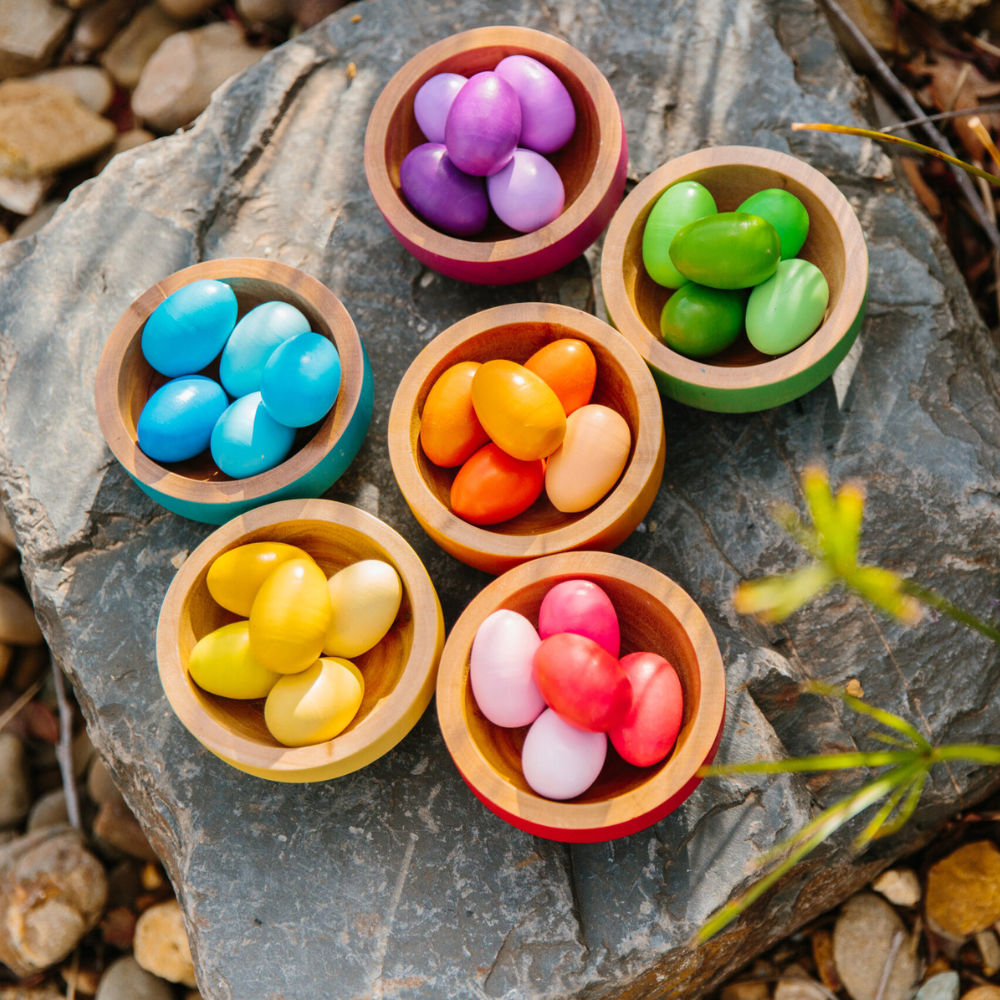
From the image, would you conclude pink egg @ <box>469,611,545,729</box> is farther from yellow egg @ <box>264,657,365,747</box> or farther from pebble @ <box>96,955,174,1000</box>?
pebble @ <box>96,955,174,1000</box>

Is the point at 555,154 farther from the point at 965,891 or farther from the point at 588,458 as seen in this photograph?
the point at 965,891

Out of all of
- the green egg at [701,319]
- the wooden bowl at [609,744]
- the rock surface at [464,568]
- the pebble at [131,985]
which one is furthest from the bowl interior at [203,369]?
the pebble at [131,985]

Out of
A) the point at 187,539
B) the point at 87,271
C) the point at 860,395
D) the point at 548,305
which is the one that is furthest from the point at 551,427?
the point at 87,271

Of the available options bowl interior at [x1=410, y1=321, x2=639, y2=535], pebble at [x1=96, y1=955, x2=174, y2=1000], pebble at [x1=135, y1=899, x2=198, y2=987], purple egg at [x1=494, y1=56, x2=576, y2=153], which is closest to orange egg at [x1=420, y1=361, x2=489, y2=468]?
bowl interior at [x1=410, y1=321, x2=639, y2=535]

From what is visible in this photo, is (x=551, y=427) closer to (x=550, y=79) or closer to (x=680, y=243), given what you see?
(x=680, y=243)

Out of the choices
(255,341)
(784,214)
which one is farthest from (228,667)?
(784,214)

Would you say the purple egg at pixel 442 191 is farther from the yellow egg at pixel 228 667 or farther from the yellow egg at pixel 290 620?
the yellow egg at pixel 228 667

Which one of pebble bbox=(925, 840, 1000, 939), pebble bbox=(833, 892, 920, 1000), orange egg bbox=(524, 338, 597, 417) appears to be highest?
orange egg bbox=(524, 338, 597, 417)
